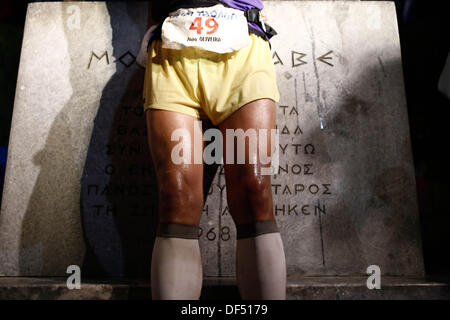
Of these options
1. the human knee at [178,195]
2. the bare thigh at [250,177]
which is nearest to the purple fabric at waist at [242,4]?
the bare thigh at [250,177]

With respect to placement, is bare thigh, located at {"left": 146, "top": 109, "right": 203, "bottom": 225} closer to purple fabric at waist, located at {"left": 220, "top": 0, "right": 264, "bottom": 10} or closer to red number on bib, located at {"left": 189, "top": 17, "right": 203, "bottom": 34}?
red number on bib, located at {"left": 189, "top": 17, "right": 203, "bottom": 34}

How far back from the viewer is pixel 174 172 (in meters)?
1.42

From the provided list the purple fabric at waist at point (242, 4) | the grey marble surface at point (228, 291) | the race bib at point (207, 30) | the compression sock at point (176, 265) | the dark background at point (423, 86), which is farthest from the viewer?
the dark background at point (423, 86)

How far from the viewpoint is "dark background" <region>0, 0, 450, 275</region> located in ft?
9.05

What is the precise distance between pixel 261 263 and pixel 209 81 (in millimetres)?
852

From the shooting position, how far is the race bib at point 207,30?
4.92ft

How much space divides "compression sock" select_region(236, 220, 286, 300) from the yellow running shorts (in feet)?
1.82

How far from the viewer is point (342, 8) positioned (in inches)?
99.3

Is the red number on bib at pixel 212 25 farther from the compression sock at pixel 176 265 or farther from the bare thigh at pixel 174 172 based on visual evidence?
the compression sock at pixel 176 265

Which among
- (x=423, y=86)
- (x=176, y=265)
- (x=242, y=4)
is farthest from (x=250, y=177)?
(x=423, y=86)

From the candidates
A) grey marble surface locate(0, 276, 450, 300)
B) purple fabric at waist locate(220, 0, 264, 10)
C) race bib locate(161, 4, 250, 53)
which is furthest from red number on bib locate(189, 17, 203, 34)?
grey marble surface locate(0, 276, 450, 300)

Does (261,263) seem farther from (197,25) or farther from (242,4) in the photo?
(242,4)

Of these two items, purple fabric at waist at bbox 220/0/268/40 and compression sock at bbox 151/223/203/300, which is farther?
purple fabric at waist at bbox 220/0/268/40

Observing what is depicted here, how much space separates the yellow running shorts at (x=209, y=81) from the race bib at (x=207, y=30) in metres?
0.06
